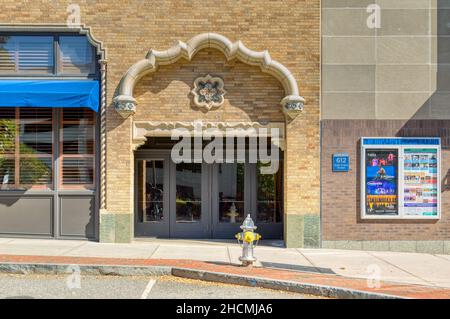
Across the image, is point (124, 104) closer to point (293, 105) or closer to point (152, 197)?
point (152, 197)

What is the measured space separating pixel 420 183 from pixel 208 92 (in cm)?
582

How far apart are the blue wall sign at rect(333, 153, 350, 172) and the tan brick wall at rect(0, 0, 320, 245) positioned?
1.48 ft

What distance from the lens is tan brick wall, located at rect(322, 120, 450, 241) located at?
11.3 meters

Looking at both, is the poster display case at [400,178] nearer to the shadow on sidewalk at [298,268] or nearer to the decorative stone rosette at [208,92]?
the shadow on sidewalk at [298,268]

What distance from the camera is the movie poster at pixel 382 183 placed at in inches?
445

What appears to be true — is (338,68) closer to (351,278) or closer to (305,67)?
(305,67)

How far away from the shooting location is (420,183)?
11336 millimetres

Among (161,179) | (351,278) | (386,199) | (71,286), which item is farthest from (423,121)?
(71,286)

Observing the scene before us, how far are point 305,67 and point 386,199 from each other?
389cm

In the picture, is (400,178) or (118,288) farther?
(400,178)

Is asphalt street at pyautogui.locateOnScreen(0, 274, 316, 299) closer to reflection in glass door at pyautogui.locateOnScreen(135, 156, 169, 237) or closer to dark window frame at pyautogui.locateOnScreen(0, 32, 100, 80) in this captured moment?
reflection in glass door at pyautogui.locateOnScreen(135, 156, 169, 237)

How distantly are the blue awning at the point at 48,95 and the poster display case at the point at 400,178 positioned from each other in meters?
6.85

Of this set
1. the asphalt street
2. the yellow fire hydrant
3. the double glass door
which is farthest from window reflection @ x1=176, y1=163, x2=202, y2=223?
A: the asphalt street

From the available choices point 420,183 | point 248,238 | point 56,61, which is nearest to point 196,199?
point 248,238
